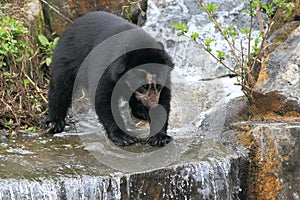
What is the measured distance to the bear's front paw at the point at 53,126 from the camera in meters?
5.23

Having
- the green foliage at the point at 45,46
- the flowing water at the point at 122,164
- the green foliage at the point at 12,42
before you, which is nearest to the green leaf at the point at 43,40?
the green foliage at the point at 45,46

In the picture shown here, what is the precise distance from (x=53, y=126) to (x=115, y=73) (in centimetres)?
121

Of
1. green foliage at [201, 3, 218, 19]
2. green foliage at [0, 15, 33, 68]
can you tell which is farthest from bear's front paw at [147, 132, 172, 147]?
green foliage at [0, 15, 33, 68]

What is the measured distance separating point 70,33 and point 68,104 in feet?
2.46

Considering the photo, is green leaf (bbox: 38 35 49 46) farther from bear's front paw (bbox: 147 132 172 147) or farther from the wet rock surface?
bear's front paw (bbox: 147 132 172 147)

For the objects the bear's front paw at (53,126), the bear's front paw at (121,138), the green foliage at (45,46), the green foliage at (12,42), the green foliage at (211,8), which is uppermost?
the green foliage at (211,8)

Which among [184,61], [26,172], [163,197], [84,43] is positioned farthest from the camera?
[184,61]

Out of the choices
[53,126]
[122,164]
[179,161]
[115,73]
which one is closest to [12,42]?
[53,126]

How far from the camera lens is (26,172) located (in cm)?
363

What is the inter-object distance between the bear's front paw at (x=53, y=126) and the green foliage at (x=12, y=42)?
118 cm

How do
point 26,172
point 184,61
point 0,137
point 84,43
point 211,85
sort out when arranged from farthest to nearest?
point 184,61
point 211,85
point 84,43
point 0,137
point 26,172

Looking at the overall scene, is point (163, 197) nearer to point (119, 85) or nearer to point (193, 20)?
point (119, 85)

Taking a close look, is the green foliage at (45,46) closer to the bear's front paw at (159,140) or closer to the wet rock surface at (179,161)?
the wet rock surface at (179,161)

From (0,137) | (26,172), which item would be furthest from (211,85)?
(26,172)
